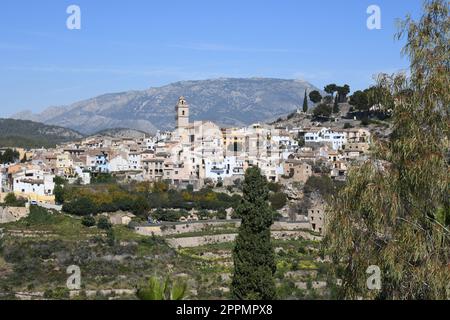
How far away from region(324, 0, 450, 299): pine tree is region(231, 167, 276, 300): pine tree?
5450 mm

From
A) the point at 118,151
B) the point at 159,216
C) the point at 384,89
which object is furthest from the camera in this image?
the point at 118,151

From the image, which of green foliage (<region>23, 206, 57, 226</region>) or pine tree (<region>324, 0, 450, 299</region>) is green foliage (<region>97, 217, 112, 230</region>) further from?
pine tree (<region>324, 0, 450, 299</region>)

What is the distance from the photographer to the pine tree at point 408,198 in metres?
7.52

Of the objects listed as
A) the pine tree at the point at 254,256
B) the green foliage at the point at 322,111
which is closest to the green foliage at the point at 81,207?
the pine tree at the point at 254,256

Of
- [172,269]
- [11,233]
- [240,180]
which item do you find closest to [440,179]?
[172,269]

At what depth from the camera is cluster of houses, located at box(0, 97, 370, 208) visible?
1602 inches

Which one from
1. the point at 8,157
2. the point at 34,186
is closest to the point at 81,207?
the point at 34,186

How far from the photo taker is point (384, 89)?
28.6 feet

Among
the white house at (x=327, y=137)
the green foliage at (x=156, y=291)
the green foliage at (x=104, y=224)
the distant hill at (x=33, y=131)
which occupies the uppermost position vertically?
the distant hill at (x=33, y=131)

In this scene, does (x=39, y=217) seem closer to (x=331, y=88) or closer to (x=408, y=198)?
(x=408, y=198)

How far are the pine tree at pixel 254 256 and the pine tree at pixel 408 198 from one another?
17.9ft

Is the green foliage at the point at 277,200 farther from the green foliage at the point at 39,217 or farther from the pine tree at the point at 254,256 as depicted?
the pine tree at the point at 254,256
